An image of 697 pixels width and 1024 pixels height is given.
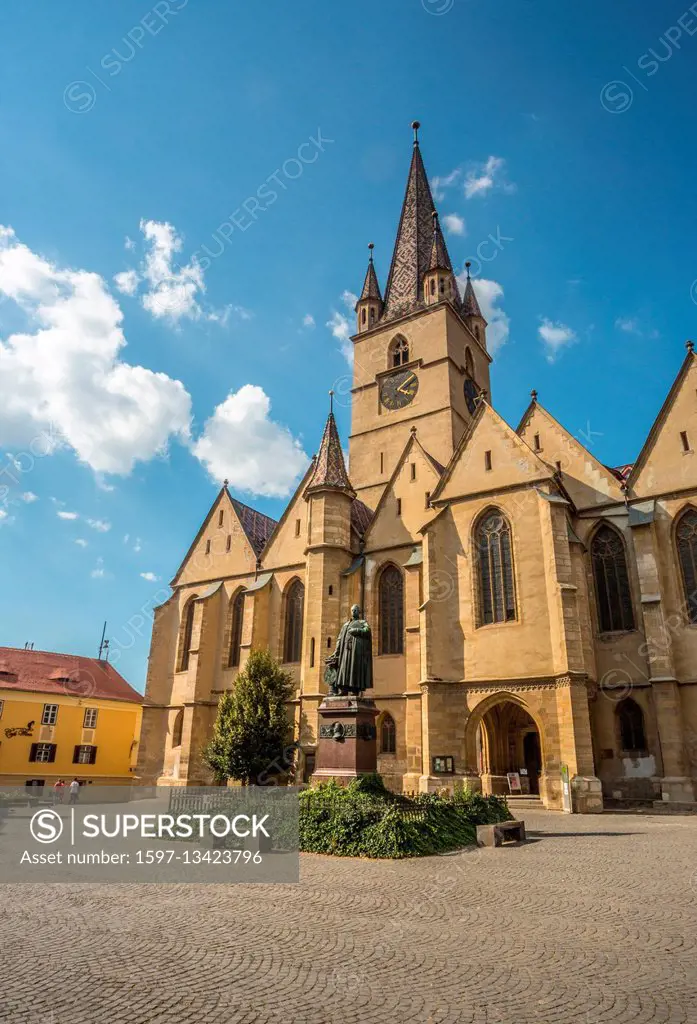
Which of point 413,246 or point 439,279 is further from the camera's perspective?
point 413,246

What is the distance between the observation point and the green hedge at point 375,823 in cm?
1227

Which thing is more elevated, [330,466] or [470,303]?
[470,303]

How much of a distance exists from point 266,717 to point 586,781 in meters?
13.0

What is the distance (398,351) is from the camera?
43969 millimetres

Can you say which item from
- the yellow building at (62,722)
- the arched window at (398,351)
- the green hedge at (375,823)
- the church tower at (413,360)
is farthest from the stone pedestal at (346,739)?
the arched window at (398,351)

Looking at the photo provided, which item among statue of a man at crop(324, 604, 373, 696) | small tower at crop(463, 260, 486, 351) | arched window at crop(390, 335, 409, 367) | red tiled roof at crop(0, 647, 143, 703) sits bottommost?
statue of a man at crop(324, 604, 373, 696)

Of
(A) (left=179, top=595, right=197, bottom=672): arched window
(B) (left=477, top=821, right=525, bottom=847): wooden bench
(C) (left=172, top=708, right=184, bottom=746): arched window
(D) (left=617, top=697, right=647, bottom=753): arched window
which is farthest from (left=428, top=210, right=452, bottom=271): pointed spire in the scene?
(B) (left=477, top=821, right=525, bottom=847): wooden bench

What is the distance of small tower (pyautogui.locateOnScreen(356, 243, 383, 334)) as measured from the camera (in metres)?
46.6

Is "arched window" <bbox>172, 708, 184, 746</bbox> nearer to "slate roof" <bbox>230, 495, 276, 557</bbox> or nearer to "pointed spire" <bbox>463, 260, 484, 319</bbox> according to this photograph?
"slate roof" <bbox>230, 495, 276, 557</bbox>

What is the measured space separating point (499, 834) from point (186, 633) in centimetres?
2701

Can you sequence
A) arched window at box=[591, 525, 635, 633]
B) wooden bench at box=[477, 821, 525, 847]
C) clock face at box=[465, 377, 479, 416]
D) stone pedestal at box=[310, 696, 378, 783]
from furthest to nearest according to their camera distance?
clock face at box=[465, 377, 479, 416] → arched window at box=[591, 525, 635, 633] → stone pedestal at box=[310, 696, 378, 783] → wooden bench at box=[477, 821, 525, 847]

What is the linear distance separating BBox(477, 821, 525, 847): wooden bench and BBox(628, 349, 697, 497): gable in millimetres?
16360

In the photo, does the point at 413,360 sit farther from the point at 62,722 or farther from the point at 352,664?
the point at 62,722

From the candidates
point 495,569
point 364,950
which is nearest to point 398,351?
point 495,569
